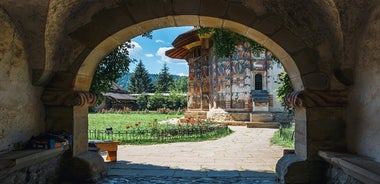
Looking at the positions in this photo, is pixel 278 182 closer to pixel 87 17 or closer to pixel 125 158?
pixel 87 17

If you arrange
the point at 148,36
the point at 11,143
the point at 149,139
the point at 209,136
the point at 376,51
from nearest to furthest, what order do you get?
1. the point at 376,51
2. the point at 11,143
3. the point at 148,36
4. the point at 149,139
5. the point at 209,136

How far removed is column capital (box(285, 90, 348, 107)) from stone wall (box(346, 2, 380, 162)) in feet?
0.38

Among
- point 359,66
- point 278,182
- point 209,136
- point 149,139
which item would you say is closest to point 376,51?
point 359,66

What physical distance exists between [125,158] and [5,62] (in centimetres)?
465

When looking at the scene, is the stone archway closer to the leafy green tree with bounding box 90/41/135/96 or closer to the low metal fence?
the leafy green tree with bounding box 90/41/135/96

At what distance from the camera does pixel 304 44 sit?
4270 millimetres

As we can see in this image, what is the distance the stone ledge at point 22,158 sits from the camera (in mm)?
3121

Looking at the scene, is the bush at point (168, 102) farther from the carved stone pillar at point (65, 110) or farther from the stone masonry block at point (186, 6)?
the stone masonry block at point (186, 6)

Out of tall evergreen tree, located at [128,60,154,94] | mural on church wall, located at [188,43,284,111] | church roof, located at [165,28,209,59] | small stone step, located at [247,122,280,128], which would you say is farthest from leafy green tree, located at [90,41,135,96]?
tall evergreen tree, located at [128,60,154,94]

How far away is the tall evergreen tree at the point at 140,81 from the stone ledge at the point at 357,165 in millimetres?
62330

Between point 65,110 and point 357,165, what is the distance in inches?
148

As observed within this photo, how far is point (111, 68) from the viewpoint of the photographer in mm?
7012

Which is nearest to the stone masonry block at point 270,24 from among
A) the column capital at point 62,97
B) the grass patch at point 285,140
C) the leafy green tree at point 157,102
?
the column capital at point 62,97

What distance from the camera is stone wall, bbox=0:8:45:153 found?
3602mm
